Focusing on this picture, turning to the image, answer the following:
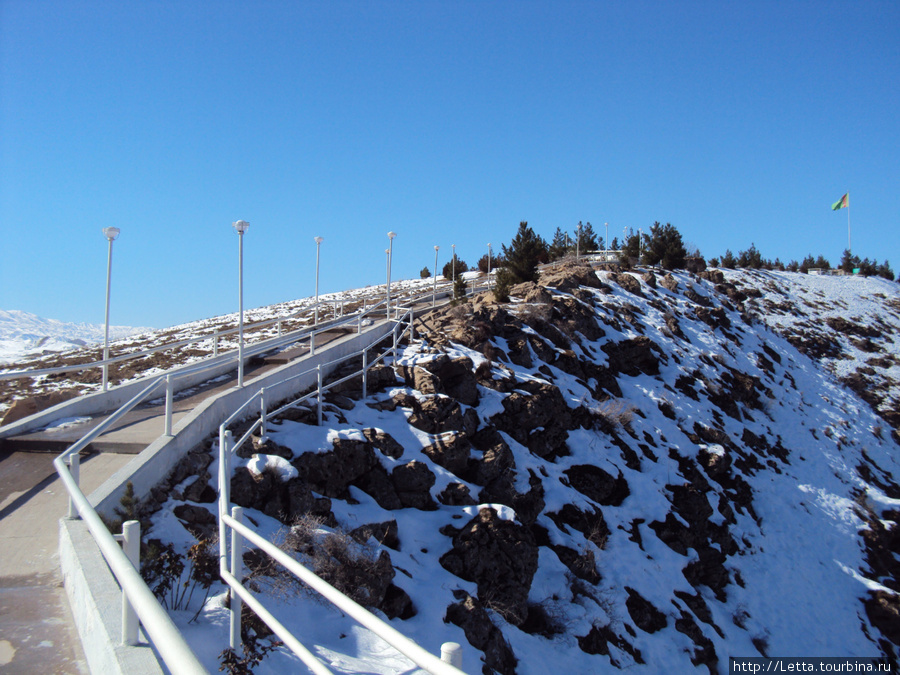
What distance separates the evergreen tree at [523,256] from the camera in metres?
26.7

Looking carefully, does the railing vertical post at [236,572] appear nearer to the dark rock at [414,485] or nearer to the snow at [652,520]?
the snow at [652,520]

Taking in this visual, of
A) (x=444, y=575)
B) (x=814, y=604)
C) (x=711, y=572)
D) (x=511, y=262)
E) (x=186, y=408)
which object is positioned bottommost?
(x=814, y=604)

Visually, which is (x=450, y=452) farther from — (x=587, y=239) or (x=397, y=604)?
(x=587, y=239)

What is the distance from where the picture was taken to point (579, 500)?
41.0ft

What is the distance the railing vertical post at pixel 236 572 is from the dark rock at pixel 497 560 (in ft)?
15.7

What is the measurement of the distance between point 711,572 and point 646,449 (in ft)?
12.1

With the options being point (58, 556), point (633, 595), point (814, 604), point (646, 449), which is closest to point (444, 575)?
point (633, 595)

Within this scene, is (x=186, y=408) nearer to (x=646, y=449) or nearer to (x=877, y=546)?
(x=646, y=449)

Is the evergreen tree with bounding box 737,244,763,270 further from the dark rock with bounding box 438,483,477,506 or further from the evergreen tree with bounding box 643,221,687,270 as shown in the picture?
the dark rock with bounding box 438,483,477,506

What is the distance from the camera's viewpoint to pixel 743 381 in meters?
23.2

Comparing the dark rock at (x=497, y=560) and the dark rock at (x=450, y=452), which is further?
the dark rock at (x=450, y=452)

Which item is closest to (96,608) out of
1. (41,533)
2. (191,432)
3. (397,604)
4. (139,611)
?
(139,611)

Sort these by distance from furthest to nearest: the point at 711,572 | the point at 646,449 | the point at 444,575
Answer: the point at 646,449 < the point at 711,572 < the point at 444,575

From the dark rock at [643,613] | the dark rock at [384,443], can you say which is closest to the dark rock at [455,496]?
the dark rock at [384,443]
